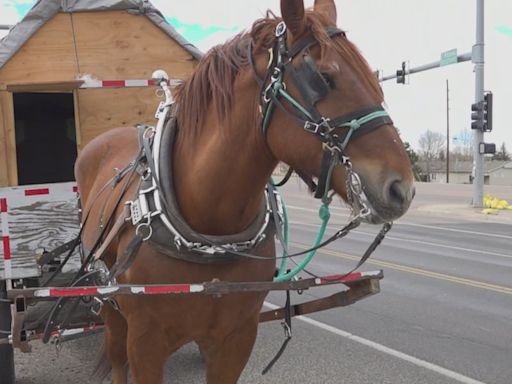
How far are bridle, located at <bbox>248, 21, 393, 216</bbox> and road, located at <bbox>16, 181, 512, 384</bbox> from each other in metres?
2.83

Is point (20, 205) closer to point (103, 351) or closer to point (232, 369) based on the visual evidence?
point (103, 351)

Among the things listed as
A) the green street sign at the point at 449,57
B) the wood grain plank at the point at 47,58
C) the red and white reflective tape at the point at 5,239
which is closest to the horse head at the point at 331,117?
the red and white reflective tape at the point at 5,239

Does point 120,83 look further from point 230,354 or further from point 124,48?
point 230,354

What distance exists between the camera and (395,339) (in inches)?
213

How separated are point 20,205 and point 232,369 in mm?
2260

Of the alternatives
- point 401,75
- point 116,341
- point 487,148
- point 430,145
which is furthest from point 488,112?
point 430,145

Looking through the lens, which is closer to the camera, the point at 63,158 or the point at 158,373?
the point at 158,373

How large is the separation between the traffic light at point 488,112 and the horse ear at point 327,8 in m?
18.1

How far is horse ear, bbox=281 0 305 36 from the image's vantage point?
6.81 feet

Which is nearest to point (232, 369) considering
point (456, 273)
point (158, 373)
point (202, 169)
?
point (158, 373)

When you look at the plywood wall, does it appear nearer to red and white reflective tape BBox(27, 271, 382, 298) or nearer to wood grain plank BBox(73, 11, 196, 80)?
wood grain plank BBox(73, 11, 196, 80)

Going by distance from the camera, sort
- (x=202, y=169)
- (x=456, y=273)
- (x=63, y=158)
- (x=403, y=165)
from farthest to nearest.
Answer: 1. (x=456, y=273)
2. (x=63, y=158)
3. (x=202, y=169)
4. (x=403, y=165)

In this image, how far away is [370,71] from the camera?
2135 mm

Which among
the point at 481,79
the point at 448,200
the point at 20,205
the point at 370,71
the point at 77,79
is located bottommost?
the point at 448,200
